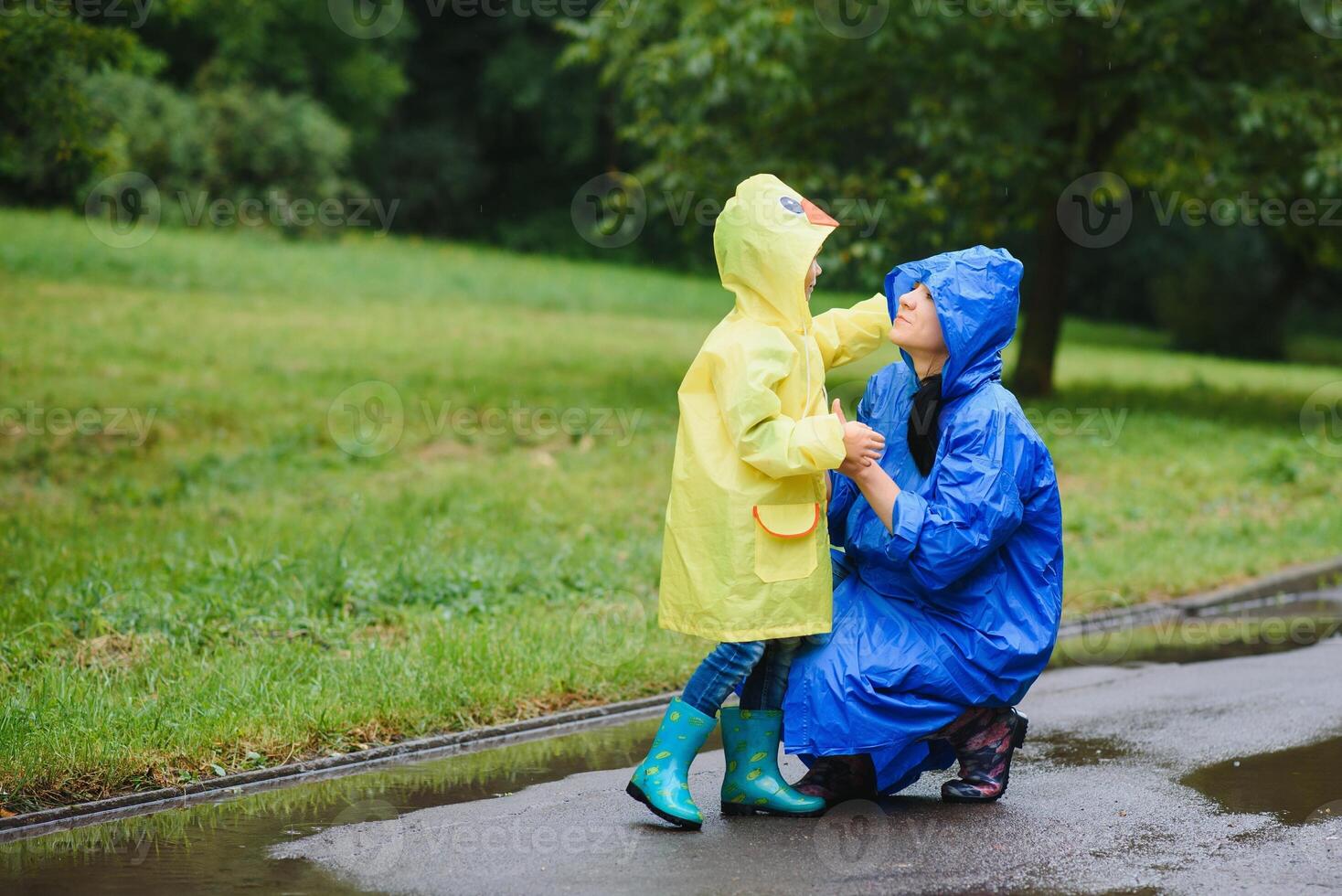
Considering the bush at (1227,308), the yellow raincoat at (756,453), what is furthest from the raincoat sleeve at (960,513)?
the bush at (1227,308)

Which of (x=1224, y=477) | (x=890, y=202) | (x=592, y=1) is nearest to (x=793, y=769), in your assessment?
(x=1224, y=477)

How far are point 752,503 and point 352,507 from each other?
5795 mm

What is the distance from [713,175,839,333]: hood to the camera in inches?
166

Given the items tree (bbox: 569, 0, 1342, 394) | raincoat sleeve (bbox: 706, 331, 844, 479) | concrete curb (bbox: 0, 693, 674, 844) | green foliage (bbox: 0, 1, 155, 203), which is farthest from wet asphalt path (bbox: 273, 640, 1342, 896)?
tree (bbox: 569, 0, 1342, 394)

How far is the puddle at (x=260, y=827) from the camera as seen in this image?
12.7 feet

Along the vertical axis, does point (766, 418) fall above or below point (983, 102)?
below

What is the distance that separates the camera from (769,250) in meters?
4.23

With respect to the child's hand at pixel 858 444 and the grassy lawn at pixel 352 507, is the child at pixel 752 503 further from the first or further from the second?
the grassy lawn at pixel 352 507

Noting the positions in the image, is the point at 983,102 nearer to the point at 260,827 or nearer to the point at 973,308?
the point at 973,308

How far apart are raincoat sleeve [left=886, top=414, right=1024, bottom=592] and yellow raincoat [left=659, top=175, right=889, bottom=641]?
26 centimetres

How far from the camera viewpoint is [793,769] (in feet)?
16.8

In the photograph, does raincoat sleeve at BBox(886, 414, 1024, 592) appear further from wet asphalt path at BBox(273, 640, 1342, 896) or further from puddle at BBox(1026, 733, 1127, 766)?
puddle at BBox(1026, 733, 1127, 766)

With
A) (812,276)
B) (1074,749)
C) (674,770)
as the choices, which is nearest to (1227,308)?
(1074,749)

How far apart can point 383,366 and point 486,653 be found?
9848 mm
